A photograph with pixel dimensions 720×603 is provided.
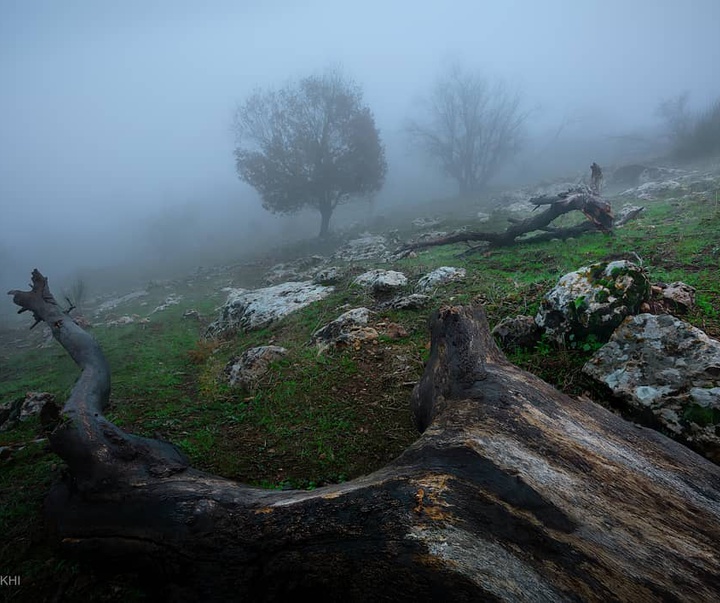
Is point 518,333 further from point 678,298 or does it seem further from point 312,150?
point 312,150

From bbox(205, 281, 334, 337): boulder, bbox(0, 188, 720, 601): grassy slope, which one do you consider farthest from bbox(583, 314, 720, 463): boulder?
bbox(205, 281, 334, 337): boulder

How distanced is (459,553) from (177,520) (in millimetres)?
1679

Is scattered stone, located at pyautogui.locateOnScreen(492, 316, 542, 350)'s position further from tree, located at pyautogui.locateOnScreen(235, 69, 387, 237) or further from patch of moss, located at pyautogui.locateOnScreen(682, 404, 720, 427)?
tree, located at pyautogui.locateOnScreen(235, 69, 387, 237)

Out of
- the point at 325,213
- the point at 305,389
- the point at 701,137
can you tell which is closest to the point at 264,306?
the point at 305,389

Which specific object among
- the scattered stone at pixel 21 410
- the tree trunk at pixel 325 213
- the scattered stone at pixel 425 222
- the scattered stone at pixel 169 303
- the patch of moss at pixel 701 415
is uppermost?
the tree trunk at pixel 325 213

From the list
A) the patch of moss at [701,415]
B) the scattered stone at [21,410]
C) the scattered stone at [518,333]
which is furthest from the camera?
the scattered stone at [21,410]

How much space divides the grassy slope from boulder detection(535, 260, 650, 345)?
0.30m

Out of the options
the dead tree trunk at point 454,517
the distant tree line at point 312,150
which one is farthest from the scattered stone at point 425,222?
the dead tree trunk at point 454,517

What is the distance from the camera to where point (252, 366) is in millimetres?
5727

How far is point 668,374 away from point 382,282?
18.8 ft

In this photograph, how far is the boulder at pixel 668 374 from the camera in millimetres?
2518

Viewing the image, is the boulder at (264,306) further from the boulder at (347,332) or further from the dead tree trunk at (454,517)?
the dead tree trunk at (454,517)

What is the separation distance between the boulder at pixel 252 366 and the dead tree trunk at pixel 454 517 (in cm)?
273

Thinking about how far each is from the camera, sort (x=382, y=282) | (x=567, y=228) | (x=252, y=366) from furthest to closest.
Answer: (x=567, y=228)
(x=382, y=282)
(x=252, y=366)
